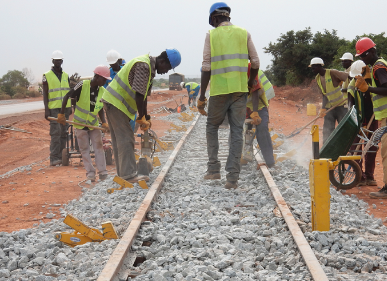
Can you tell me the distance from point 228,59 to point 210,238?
8.75 ft

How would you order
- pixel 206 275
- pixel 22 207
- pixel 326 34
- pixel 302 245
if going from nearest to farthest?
Result: pixel 206 275 < pixel 302 245 < pixel 22 207 < pixel 326 34

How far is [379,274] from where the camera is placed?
3020 millimetres

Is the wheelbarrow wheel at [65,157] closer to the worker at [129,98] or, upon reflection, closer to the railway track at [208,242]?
the worker at [129,98]

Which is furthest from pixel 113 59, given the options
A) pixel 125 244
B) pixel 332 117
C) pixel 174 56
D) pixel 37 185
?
pixel 125 244

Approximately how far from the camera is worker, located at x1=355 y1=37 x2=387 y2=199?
5.19 m

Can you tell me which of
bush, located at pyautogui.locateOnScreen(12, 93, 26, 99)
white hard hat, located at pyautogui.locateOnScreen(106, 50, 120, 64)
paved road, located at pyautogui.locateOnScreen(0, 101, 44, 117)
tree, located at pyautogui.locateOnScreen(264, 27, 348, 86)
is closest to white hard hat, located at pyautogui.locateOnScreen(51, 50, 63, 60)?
white hard hat, located at pyautogui.locateOnScreen(106, 50, 120, 64)

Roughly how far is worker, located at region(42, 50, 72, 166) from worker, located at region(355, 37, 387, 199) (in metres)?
5.72

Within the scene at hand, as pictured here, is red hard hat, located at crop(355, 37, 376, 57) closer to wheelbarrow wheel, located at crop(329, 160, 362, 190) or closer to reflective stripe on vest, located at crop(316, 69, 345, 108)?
wheelbarrow wheel, located at crop(329, 160, 362, 190)

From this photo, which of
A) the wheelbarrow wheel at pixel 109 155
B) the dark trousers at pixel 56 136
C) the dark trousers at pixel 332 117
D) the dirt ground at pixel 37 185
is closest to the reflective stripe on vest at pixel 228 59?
the dirt ground at pixel 37 185

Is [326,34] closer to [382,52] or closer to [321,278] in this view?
[382,52]

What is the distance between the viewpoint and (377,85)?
5.35 metres

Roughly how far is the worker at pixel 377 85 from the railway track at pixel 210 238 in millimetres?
1516

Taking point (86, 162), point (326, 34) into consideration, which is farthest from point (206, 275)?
point (326, 34)

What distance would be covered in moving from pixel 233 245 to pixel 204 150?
5862mm
